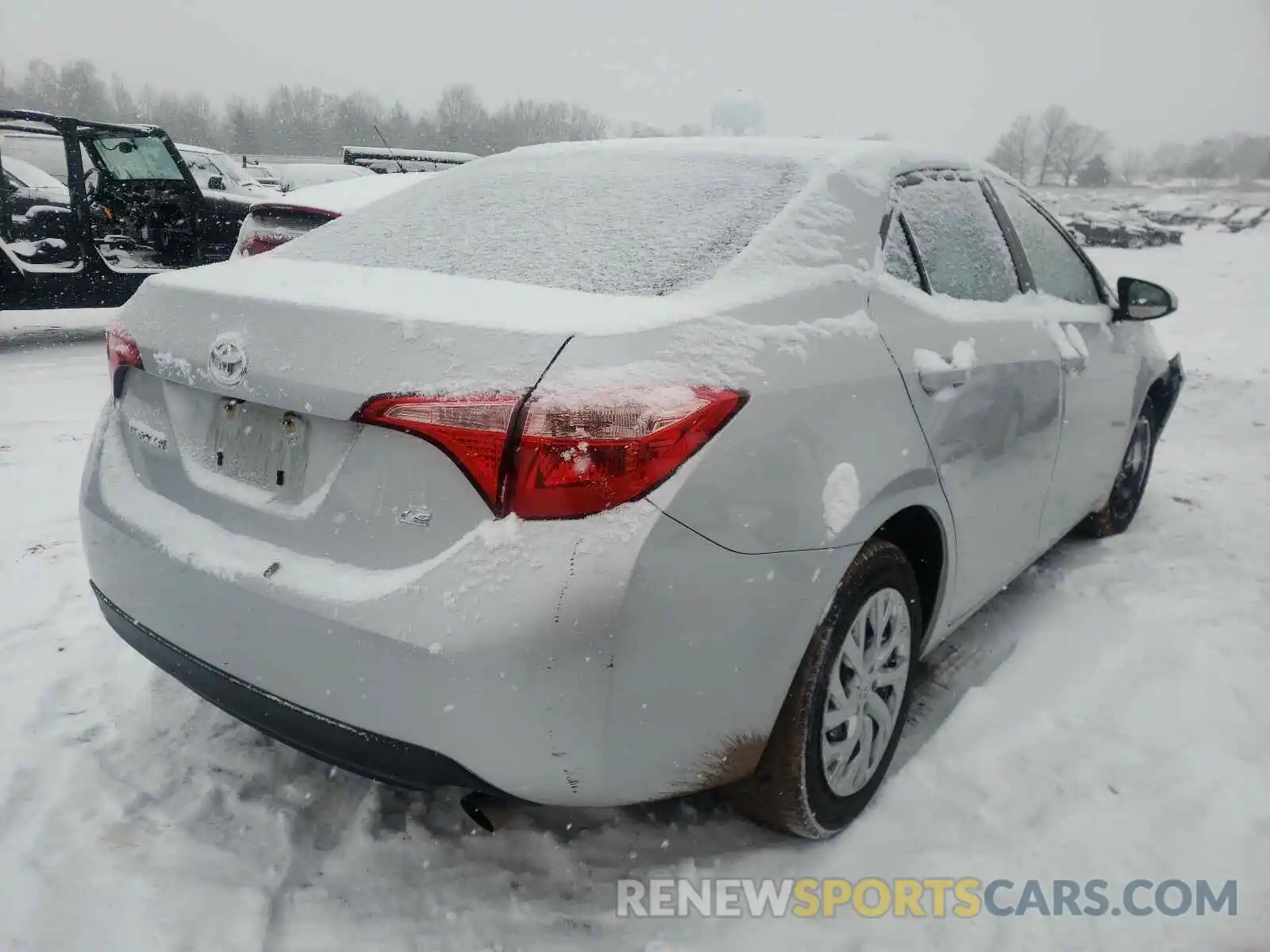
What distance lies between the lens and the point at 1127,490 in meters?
4.08

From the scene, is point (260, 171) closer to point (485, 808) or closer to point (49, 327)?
point (49, 327)

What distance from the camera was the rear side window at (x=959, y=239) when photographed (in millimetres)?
2332

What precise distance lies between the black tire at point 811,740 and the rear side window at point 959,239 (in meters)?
0.80

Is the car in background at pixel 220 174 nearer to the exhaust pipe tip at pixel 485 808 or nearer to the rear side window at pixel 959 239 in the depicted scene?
the rear side window at pixel 959 239

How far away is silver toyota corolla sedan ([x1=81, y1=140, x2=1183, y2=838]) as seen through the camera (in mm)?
1474

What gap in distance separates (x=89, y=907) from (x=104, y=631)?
4.30 ft

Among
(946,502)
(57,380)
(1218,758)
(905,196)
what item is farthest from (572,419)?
(57,380)

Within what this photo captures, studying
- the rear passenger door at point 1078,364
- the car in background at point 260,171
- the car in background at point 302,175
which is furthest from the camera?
the car in background at point 260,171

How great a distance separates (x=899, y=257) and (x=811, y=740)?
1.18 meters

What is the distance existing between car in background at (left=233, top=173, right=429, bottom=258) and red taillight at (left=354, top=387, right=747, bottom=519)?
4.89 metres

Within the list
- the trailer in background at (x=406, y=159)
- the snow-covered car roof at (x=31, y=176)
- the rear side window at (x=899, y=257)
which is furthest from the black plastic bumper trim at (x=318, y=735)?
the snow-covered car roof at (x=31, y=176)

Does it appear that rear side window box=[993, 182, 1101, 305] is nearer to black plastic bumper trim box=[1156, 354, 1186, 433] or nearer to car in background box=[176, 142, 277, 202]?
black plastic bumper trim box=[1156, 354, 1186, 433]

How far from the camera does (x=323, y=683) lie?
1.60m

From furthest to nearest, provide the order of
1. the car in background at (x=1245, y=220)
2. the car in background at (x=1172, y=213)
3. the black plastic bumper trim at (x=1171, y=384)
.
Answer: the car in background at (x=1172, y=213) → the car in background at (x=1245, y=220) → the black plastic bumper trim at (x=1171, y=384)
